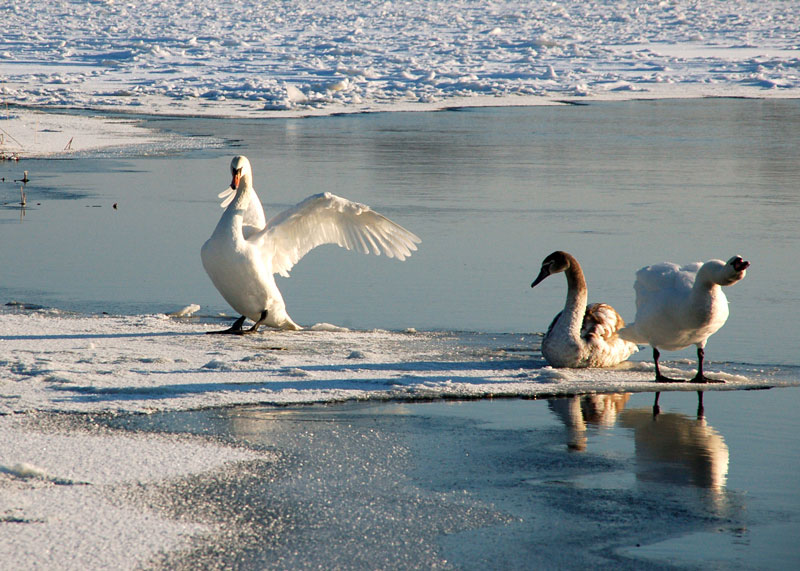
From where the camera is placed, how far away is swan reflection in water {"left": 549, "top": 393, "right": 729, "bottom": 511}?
4.68 meters

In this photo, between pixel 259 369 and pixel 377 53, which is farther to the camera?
pixel 377 53

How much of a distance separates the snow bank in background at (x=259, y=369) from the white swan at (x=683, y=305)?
0.83 feet

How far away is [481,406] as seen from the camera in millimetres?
5895

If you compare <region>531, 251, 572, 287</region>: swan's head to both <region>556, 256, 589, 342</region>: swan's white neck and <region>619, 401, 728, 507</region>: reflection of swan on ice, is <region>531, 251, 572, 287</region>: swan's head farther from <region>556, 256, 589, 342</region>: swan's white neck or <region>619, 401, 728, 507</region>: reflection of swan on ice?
<region>619, 401, 728, 507</region>: reflection of swan on ice

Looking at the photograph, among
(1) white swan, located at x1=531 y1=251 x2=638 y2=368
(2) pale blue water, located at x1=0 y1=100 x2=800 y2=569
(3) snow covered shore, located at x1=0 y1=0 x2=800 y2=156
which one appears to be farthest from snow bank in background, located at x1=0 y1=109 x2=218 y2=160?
(1) white swan, located at x1=531 y1=251 x2=638 y2=368

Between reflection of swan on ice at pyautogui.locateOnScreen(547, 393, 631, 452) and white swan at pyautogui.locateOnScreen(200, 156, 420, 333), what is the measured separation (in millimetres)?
2637

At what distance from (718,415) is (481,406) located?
1.25 m

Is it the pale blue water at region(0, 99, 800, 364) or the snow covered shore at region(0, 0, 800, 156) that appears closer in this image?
the pale blue water at region(0, 99, 800, 364)

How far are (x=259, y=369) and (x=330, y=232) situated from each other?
7.91 feet

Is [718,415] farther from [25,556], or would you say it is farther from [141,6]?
[141,6]

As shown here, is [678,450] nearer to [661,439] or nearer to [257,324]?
[661,439]

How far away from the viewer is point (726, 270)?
6359 mm

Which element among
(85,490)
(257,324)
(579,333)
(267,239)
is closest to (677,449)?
(579,333)

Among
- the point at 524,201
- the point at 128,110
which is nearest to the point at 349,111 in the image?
the point at 128,110
